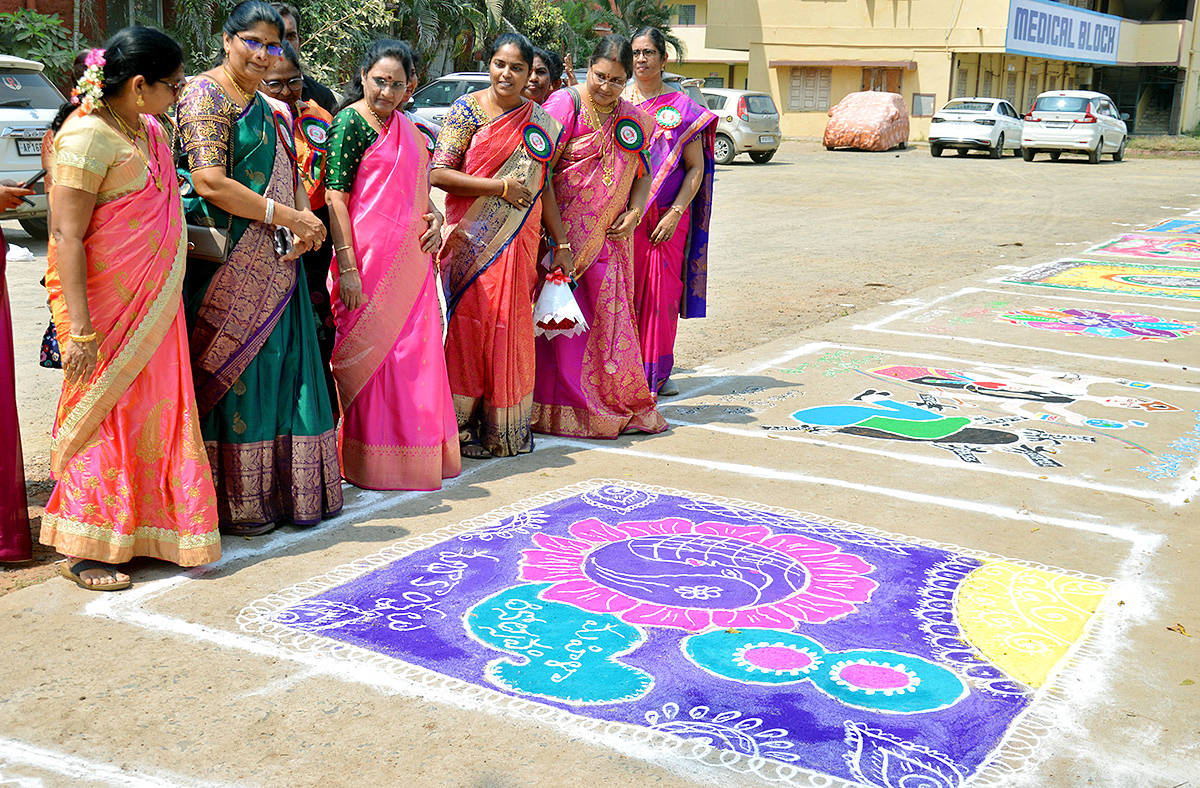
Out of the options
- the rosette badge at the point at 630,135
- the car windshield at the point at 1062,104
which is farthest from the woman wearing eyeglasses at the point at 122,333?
the car windshield at the point at 1062,104

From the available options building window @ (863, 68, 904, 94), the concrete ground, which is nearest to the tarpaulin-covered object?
building window @ (863, 68, 904, 94)

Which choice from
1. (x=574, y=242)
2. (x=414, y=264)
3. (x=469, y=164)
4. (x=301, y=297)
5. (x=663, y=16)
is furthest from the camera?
(x=663, y=16)

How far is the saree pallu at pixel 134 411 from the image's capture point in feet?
11.3

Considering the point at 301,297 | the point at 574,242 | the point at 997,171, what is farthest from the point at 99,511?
the point at 997,171

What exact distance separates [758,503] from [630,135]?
1.88 meters

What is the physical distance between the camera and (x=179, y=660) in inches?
121

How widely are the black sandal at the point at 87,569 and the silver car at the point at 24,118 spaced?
23.8 feet

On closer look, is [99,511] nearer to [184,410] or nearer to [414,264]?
[184,410]

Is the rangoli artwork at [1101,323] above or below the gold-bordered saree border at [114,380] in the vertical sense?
below

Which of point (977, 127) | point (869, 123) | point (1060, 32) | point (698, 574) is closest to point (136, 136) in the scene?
point (698, 574)

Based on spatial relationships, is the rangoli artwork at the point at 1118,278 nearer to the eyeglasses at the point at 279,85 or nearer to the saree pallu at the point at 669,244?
the saree pallu at the point at 669,244

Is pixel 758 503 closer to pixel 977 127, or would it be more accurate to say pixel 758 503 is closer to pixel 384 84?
pixel 384 84

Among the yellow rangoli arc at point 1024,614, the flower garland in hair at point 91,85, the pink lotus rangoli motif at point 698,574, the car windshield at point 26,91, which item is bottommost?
the yellow rangoli arc at point 1024,614

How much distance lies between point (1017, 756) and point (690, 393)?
12.3ft
